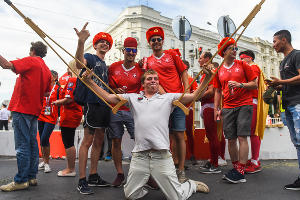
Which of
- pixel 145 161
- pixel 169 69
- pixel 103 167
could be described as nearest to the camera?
pixel 145 161

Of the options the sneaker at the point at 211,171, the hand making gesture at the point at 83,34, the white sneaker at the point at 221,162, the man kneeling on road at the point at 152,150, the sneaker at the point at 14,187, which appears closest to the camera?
the man kneeling on road at the point at 152,150

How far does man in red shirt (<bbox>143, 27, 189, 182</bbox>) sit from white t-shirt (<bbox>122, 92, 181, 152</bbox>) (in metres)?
0.58

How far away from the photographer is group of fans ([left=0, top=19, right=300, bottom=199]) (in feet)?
8.59

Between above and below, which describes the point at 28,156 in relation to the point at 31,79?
below

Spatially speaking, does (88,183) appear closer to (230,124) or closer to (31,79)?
(31,79)

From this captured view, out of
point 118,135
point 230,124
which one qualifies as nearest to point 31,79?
point 118,135

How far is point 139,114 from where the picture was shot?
8.91 feet

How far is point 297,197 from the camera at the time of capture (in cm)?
270

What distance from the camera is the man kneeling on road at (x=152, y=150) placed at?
99.2 inches

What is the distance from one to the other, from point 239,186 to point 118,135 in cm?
171

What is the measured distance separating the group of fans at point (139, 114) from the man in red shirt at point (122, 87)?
0.01 m

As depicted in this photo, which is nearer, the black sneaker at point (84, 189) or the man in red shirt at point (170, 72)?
the black sneaker at point (84, 189)

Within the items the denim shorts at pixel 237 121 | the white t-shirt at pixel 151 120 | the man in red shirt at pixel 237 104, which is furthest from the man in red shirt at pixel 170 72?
the denim shorts at pixel 237 121

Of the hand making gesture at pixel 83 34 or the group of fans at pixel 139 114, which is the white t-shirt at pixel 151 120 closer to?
the group of fans at pixel 139 114
